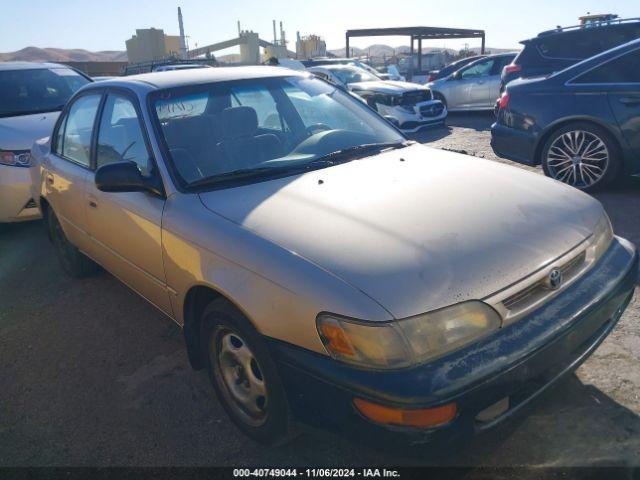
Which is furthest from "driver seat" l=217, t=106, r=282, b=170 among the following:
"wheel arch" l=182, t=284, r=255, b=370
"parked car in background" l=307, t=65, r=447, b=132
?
"parked car in background" l=307, t=65, r=447, b=132

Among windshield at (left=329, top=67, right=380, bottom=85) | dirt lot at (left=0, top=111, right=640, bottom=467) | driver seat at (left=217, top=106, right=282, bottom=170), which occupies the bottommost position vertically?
dirt lot at (left=0, top=111, right=640, bottom=467)

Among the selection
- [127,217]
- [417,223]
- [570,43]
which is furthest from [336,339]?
[570,43]

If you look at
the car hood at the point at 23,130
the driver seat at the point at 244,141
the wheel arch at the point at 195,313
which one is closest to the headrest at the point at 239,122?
the driver seat at the point at 244,141

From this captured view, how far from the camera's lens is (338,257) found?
1867 millimetres

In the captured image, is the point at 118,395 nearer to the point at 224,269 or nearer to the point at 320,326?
the point at 224,269

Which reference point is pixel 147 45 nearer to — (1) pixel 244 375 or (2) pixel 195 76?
(2) pixel 195 76

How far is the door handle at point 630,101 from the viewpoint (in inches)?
188

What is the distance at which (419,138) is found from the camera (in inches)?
392

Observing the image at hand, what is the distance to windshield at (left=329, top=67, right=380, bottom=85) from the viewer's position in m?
12.1

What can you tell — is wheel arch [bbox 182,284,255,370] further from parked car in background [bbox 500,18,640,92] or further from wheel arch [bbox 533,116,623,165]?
parked car in background [bbox 500,18,640,92]

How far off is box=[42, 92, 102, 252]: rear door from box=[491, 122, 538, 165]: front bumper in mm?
4298

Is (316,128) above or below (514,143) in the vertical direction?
above

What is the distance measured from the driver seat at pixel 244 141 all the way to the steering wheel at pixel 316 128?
0.85ft

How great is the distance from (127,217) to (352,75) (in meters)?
10.4
